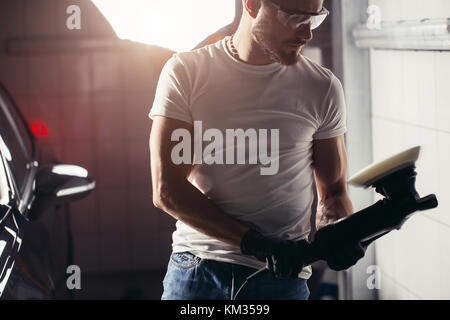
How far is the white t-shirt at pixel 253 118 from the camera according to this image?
3.86 ft

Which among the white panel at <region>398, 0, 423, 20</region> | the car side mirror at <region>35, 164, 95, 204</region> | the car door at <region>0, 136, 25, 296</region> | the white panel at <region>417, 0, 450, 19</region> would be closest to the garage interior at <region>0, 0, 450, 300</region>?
the white panel at <region>398, 0, 423, 20</region>

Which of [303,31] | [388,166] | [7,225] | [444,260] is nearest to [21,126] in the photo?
[7,225]

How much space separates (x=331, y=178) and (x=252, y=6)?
36 centimetres

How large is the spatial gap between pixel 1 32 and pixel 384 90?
4.45ft

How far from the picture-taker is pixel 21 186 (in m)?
1.46

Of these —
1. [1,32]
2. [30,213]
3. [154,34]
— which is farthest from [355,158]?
[1,32]

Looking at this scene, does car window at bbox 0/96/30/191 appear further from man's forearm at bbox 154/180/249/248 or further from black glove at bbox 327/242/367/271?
black glove at bbox 327/242/367/271

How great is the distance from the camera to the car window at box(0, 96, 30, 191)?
1447 millimetres

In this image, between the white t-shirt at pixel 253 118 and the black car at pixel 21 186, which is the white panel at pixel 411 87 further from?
the black car at pixel 21 186

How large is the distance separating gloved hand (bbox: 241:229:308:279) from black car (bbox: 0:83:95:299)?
0.46 meters

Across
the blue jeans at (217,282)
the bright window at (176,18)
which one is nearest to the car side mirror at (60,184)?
the blue jeans at (217,282)

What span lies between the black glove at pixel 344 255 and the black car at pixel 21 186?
0.60 m

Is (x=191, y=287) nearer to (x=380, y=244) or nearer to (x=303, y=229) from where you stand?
(x=303, y=229)

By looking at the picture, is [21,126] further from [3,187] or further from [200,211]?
[200,211]
